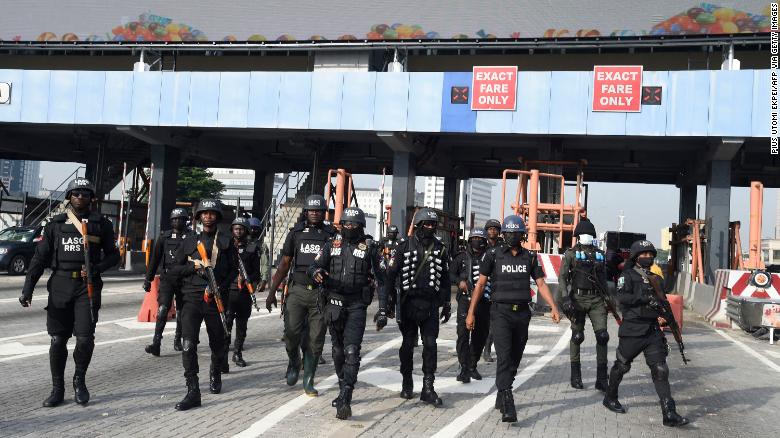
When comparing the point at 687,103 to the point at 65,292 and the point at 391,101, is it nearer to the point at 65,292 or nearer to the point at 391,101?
the point at 391,101

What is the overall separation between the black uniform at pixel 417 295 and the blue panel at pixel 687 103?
19735mm

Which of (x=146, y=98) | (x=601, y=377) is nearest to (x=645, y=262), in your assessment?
(x=601, y=377)

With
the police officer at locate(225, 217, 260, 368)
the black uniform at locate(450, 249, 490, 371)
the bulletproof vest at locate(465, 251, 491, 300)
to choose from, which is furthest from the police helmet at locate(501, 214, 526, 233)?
the police officer at locate(225, 217, 260, 368)

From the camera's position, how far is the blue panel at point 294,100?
27188 millimetres

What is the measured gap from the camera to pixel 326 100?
27.0 m

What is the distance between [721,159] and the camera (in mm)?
26219

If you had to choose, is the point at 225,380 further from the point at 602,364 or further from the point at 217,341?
the point at 602,364

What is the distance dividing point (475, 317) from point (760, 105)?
19096mm

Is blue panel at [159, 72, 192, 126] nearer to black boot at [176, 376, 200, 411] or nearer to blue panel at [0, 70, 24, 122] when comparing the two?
blue panel at [0, 70, 24, 122]

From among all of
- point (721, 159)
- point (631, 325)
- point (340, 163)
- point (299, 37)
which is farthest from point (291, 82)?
point (631, 325)

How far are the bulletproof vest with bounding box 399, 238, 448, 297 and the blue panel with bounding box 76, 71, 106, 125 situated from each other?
80.6ft

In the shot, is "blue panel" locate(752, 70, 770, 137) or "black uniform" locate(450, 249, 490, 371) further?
"blue panel" locate(752, 70, 770, 137)

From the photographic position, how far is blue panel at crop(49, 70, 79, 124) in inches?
1131

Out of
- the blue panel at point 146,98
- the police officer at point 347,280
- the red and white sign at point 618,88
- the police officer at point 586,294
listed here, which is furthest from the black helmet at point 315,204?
the blue panel at point 146,98
